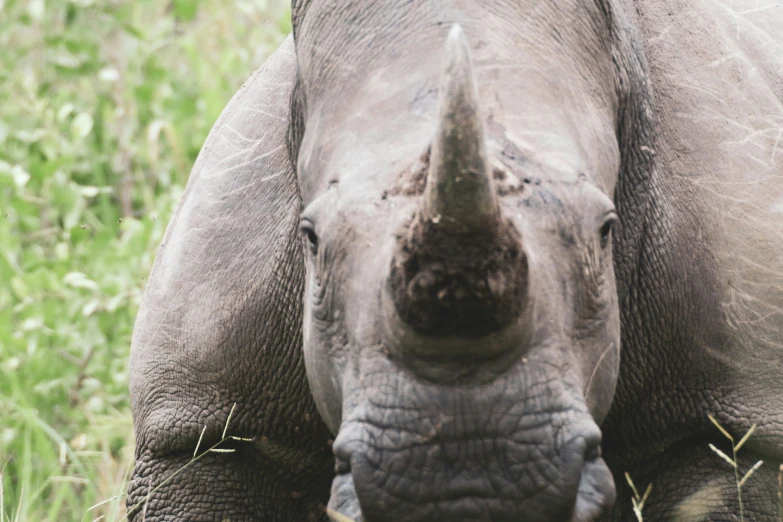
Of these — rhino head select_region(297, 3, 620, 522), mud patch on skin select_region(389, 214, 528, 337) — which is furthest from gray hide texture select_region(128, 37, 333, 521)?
mud patch on skin select_region(389, 214, 528, 337)

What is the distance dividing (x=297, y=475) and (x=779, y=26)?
1810 millimetres

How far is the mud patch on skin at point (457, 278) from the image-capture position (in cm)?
243

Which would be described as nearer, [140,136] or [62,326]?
[62,326]

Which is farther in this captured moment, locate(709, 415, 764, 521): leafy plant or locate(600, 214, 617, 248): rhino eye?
locate(709, 415, 764, 521): leafy plant

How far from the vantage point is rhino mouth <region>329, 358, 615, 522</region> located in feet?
8.60

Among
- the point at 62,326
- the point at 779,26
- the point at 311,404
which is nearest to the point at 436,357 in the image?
the point at 311,404

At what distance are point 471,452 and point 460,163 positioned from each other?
561mm

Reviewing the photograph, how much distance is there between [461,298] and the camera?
2.47m

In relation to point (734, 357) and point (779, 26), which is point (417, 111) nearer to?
point (734, 357)

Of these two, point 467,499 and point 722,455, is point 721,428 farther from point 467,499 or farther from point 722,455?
point 467,499

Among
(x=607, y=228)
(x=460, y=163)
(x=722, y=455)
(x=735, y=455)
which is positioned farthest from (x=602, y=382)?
(x=460, y=163)

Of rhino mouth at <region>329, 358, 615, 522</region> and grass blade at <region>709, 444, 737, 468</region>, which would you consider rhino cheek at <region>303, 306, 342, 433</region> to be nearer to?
rhino mouth at <region>329, 358, 615, 522</region>

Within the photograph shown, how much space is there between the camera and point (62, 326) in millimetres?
5691

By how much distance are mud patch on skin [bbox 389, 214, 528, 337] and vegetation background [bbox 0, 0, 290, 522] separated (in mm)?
1707
